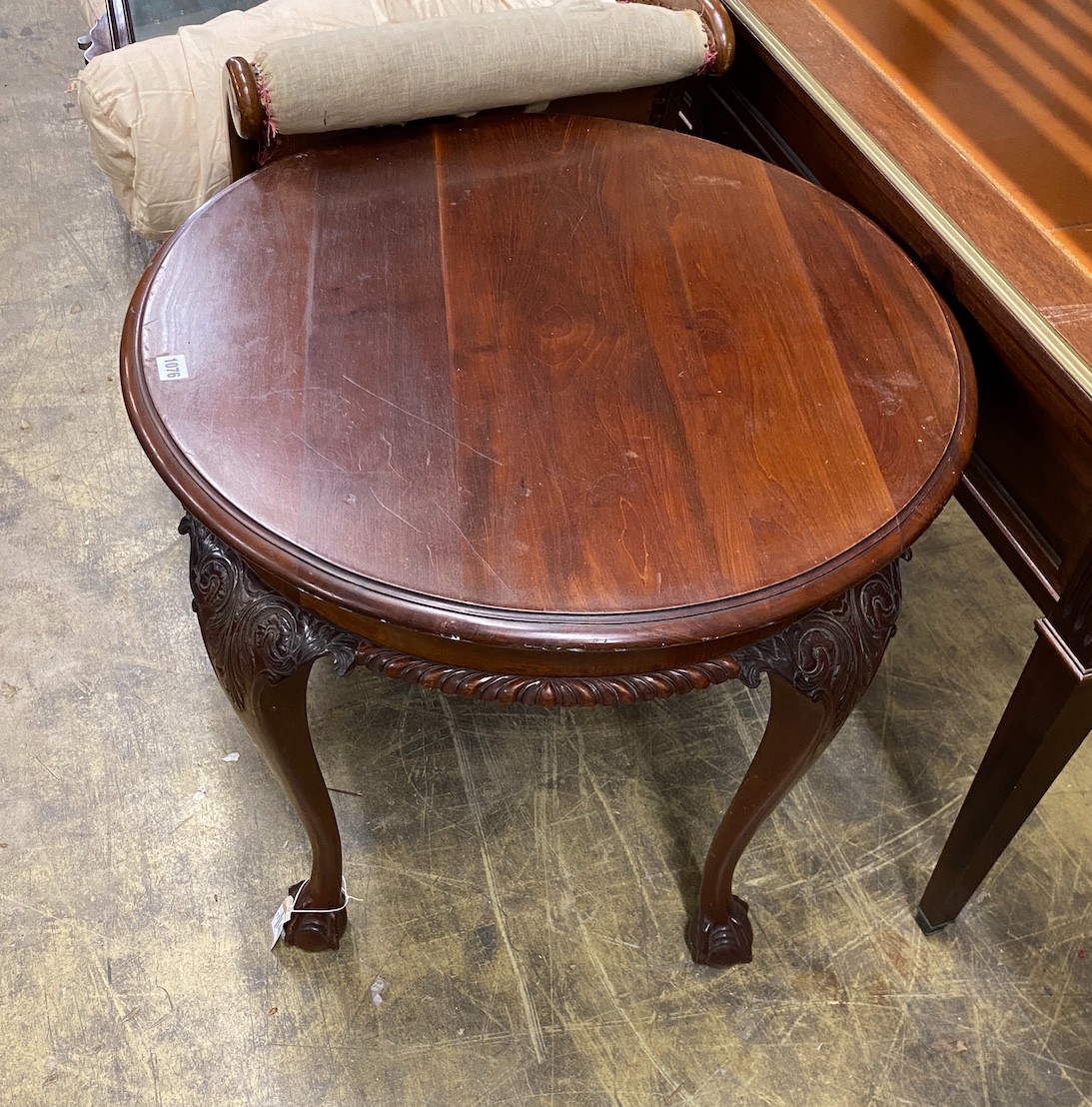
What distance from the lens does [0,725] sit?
127 centimetres

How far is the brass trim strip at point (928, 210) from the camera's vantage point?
80cm

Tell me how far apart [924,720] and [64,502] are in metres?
1.16

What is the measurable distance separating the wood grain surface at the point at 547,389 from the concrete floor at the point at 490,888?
0.49 meters

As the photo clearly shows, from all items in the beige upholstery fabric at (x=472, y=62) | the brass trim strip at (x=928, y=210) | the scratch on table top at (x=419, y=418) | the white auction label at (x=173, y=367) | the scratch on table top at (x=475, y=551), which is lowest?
the scratch on table top at (x=475, y=551)

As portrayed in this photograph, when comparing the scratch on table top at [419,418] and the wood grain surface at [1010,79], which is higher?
the wood grain surface at [1010,79]

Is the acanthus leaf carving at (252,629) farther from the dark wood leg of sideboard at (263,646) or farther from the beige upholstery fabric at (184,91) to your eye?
the beige upholstery fabric at (184,91)

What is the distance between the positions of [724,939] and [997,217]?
2.33ft

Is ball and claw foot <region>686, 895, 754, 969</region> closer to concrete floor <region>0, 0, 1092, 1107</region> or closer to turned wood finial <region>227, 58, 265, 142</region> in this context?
concrete floor <region>0, 0, 1092, 1107</region>

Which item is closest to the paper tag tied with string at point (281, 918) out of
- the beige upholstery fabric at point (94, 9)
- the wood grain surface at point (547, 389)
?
the wood grain surface at point (547, 389)

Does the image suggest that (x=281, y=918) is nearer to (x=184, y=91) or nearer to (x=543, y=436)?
(x=543, y=436)

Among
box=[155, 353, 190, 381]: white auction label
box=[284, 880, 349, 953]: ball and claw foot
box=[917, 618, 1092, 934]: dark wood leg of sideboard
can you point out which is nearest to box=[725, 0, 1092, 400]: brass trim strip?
box=[917, 618, 1092, 934]: dark wood leg of sideboard

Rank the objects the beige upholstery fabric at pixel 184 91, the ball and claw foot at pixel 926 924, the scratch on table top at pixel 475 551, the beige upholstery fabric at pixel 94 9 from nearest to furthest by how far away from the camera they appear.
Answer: the scratch on table top at pixel 475 551 → the ball and claw foot at pixel 926 924 → the beige upholstery fabric at pixel 184 91 → the beige upholstery fabric at pixel 94 9

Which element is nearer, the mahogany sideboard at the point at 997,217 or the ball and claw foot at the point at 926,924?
the mahogany sideboard at the point at 997,217

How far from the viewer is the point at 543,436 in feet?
2.74
